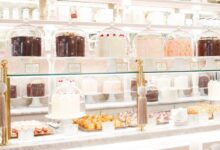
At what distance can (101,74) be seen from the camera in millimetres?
2201

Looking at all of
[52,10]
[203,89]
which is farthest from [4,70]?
[203,89]

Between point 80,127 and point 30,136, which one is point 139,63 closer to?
point 80,127

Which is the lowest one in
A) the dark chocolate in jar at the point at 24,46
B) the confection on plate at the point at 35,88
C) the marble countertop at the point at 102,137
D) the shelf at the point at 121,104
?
the marble countertop at the point at 102,137

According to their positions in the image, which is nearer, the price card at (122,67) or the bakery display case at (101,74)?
the bakery display case at (101,74)

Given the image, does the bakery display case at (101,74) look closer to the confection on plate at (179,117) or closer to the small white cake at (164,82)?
the confection on plate at (179,117)

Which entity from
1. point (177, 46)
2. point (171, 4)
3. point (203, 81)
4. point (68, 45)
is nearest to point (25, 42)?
point (68, 45)

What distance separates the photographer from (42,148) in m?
2.06

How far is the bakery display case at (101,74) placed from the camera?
7.47ft

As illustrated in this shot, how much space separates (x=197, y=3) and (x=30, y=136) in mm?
2863

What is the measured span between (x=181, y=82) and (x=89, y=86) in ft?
4.53

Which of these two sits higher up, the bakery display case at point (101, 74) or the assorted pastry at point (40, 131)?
the bakery display case at point (101, 74)

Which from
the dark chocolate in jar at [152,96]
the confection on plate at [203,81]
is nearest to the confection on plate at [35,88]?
the dark chocolate in jar at [152,96]

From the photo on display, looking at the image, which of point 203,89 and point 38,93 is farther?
point 203,89

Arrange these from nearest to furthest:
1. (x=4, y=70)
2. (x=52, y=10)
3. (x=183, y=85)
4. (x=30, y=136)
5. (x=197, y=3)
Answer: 1. (x=4, y=70)
2. (x=30, y=136)
3. (x=52, y=10)
4. (x=197, y=3)
5. (x=183, y=85)
